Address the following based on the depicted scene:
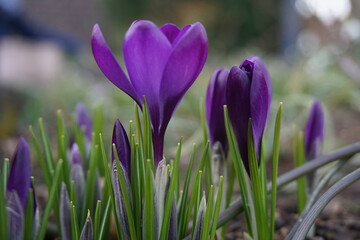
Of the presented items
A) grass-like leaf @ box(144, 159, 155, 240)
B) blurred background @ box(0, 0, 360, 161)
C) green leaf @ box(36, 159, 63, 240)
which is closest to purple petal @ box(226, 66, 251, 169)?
grass-like leaf @ box(144, 159, 155, 240)

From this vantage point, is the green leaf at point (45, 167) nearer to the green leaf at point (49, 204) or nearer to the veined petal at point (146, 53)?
the green leaf at point (49, 204)

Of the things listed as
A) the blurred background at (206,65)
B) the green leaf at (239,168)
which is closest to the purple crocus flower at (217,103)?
the green leaf at (239,168)

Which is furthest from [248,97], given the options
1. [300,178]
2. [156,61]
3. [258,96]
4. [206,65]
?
[206,65]

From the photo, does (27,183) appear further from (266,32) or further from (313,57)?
(266,32)

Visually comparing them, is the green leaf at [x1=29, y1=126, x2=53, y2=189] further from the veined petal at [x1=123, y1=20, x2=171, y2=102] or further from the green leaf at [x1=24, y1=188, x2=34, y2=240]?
the veined petal at [x1=123, y1=20, x2=171, y2=102]

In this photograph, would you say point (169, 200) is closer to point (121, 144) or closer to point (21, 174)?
point (121, 144)

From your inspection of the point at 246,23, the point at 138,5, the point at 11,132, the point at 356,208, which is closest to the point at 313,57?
the point at 11,132
